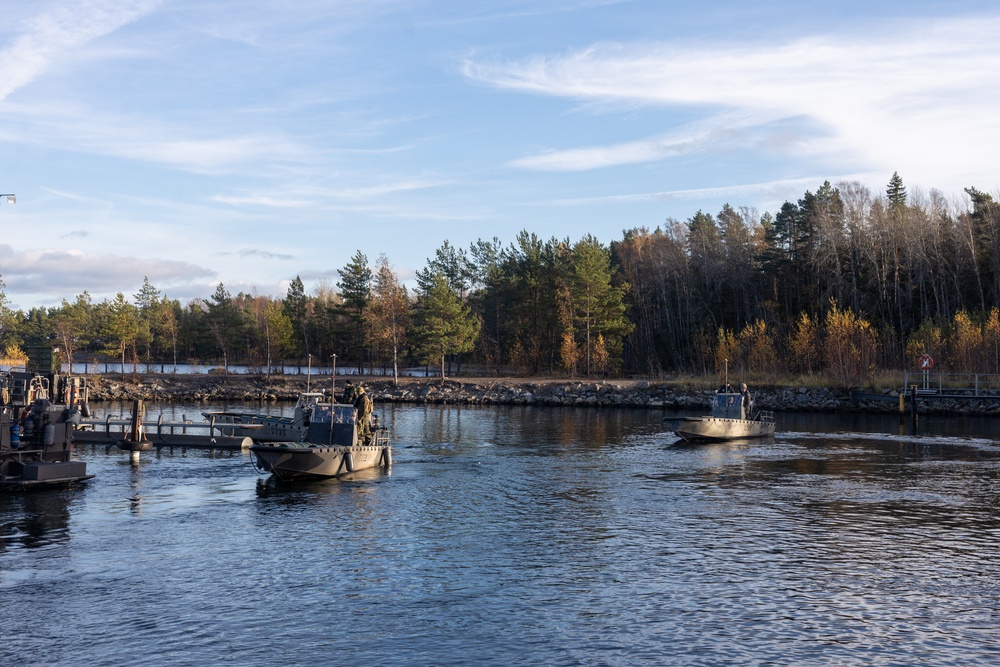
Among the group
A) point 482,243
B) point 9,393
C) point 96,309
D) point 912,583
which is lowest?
point 912,583

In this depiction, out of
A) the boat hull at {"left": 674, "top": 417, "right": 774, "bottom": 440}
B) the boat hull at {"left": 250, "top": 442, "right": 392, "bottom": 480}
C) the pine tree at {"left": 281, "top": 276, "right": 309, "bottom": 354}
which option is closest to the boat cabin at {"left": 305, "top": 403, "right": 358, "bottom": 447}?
the boat hull at {"left": 250, "top": 442, "right": 392, "bottom": 480}

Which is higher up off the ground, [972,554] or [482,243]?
[482,243]

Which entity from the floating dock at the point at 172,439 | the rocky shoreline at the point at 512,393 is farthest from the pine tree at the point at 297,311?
the floating dock at the point at 172,439

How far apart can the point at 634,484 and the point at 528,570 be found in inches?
586

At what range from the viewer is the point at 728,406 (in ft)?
183

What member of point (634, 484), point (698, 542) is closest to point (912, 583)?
point (698, 542)

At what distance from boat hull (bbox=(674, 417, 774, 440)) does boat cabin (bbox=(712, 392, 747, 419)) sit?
0.83m

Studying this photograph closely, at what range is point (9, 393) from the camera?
34250 millimetres

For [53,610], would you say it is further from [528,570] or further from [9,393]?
[9,393]

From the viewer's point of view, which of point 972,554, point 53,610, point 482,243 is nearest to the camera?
point 53,610

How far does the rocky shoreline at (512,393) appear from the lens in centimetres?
7794

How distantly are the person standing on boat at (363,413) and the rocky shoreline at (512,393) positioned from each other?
48.3 metres

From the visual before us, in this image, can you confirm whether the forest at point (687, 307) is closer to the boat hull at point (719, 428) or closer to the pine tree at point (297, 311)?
the pine tree at point (297, 311)

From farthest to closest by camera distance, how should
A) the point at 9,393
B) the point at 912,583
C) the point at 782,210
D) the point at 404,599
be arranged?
1. the point at 782,210
2. the point at 9,393
3. the point at 912,583
4. the point at 404,599
